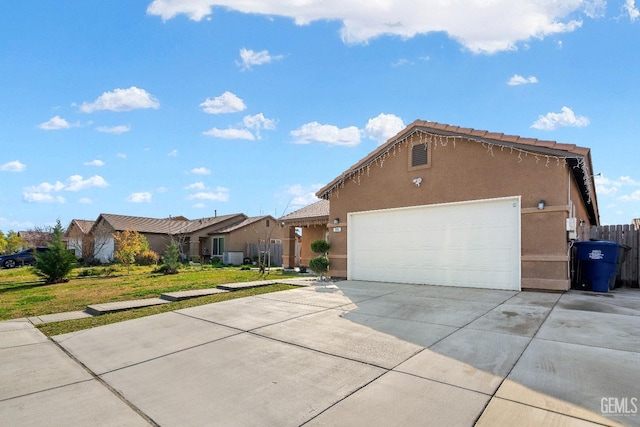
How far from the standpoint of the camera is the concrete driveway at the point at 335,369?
2818 millimetres

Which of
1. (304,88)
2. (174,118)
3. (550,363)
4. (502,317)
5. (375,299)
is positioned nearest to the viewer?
(550,363)

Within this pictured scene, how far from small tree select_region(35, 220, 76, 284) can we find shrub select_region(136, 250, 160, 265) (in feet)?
41.1

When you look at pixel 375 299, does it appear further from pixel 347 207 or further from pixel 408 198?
pixel 347 207

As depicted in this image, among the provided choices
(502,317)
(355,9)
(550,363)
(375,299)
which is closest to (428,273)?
(375,299)

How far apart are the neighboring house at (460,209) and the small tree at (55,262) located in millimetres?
10837

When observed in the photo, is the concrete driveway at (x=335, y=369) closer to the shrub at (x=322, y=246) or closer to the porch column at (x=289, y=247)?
the shrub at (x=322, y=246)

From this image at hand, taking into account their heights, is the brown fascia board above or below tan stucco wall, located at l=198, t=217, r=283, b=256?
above

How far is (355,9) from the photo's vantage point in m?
9.39

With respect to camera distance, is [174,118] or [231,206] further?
[231,206]

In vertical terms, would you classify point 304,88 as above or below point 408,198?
above

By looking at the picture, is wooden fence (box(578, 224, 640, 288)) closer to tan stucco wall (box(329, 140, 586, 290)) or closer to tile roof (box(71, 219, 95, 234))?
tan stucco wall (box(329, 140, 586, 290))

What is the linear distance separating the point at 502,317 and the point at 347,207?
7359 millimetres

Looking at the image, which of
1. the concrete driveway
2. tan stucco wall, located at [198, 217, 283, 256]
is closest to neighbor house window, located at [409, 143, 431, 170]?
the concrete driveway

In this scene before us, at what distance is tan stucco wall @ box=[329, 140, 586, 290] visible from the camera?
858cm
